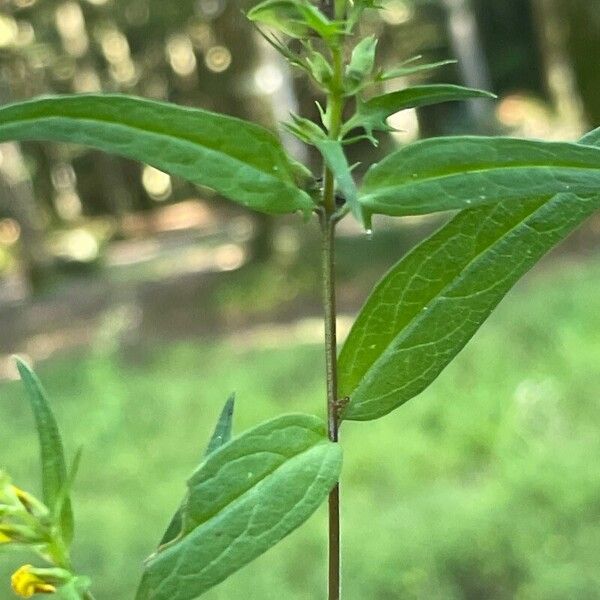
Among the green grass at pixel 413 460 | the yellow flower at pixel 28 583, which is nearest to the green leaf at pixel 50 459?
the yellow flower at pixel 28 583

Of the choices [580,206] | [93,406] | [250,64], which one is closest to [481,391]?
[93,406]

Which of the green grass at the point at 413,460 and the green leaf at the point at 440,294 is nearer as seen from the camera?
the green leaf at the point at 440,294

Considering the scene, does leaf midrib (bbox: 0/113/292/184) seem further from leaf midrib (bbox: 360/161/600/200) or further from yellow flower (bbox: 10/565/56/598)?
yellow flower (bbox: 10/565/56/598)

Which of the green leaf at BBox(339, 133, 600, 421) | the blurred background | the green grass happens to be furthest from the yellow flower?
the green grass

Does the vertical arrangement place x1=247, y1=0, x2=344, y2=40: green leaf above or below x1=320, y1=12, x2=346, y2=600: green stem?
above

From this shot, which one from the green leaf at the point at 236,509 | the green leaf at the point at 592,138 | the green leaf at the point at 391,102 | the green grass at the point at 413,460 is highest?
the green leaf at the point at 391,102

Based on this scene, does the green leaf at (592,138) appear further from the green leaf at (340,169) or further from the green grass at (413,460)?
the green grass at (413,460)

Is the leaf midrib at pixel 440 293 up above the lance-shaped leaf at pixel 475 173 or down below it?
below
